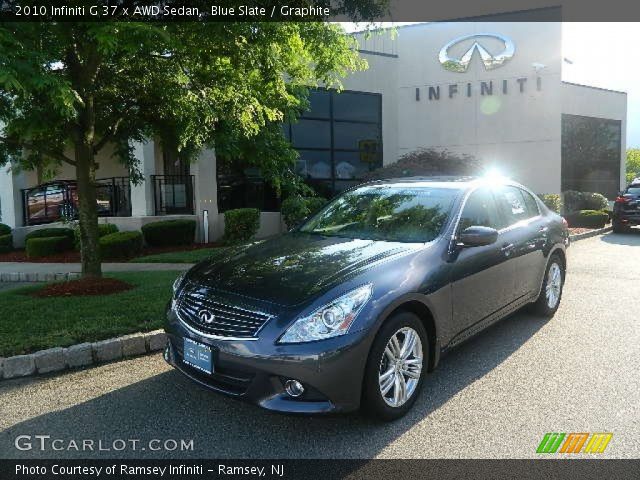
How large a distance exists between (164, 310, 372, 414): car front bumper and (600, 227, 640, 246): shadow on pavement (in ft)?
42.0

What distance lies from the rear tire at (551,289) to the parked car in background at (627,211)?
37.4ft

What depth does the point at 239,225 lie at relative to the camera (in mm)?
12883

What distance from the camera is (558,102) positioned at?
57.6 ft

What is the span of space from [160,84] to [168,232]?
6342mm

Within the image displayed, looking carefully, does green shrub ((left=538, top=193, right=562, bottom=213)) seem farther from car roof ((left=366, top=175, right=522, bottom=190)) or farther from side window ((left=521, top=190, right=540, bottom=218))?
car roof ((left=366, top=175, right=522, bottom=190))

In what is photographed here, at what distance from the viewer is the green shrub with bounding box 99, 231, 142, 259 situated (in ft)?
36.7

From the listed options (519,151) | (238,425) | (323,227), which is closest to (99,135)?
(323,227)

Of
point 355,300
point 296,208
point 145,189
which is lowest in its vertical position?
point 355,300

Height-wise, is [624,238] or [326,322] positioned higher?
[326,322]

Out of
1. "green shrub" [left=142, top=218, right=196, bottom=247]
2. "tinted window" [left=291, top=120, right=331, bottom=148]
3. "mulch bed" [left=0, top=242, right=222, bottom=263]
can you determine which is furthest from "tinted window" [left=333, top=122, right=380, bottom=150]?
"green shrub" [left=142, top=218, right=196, bottom=247]

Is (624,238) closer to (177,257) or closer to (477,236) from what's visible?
(177,257)

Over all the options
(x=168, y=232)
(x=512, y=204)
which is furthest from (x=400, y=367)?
(x=168, y=232)

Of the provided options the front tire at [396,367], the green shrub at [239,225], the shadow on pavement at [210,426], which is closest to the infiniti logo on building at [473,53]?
the green shrub at [239,225]

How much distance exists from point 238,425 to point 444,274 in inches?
71.7
